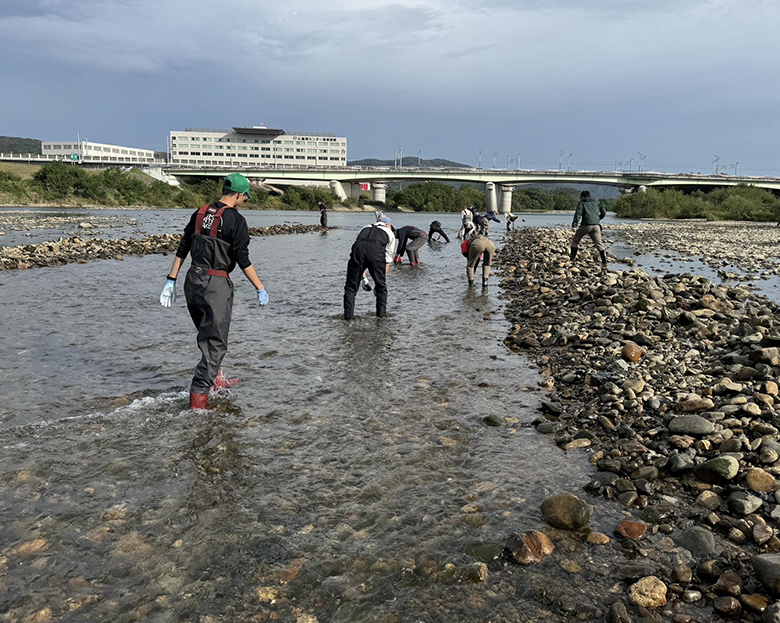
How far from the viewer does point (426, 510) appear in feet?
15.2

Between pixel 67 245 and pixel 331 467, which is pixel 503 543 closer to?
pixel 331 467

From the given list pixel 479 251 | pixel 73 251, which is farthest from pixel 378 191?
pixel 479 251

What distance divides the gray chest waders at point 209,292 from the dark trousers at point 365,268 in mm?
5083

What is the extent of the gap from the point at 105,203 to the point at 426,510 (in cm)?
10115

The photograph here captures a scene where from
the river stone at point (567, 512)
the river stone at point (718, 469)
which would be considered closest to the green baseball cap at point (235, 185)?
the river stone at point (567, 512)

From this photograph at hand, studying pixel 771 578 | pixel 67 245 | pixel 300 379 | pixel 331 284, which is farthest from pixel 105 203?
pixel 771 578

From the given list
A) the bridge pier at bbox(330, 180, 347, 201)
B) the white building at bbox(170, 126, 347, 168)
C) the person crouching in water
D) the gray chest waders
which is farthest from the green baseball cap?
the white building at bbox(170, 126, 347, 168)

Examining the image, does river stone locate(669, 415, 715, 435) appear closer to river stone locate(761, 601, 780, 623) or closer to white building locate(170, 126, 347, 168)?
river stone locate(761, 601, 780, 623)

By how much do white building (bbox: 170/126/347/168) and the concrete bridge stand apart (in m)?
67.1

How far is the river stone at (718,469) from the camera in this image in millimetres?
4812

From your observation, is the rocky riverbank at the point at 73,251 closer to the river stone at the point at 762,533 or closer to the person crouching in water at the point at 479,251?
the person crouching in water at the point at 479,251

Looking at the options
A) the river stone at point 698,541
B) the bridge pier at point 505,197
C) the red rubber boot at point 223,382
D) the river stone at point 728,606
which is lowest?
the river stone at point 728,606

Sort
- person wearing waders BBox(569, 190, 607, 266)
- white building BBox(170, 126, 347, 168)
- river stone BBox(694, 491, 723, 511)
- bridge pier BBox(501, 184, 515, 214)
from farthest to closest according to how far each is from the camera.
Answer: white building BBox(170, 126, 347, 168)
bridge pier BBox(501, 184, 515, 214)
person wearing waders BBox(569, 190, 607, 266)
river stone BBox(694, 491, 723, 511)

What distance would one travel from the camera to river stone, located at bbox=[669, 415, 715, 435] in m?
5.60
